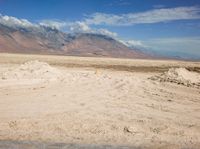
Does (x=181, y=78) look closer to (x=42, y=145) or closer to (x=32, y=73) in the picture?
(x=32, y=73)

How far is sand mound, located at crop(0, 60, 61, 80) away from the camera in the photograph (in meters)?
14.7

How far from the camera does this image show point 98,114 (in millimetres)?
9711

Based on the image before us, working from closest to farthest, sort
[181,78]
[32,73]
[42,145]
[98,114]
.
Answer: [42,145] → [98,114] → [181,78] → [32,73]

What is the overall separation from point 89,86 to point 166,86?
9.48 feet

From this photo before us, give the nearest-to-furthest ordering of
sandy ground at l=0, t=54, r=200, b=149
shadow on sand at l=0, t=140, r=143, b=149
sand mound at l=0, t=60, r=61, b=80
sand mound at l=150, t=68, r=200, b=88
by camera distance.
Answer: shadow on sand at l=0, t=140, r=143, b=149 → sandy ground at l=0, t=54, r=200, b=149 → sand mound at l=150, t=68, r=200, b=88 → sand mound at l=0, t=60, r=61, b=80

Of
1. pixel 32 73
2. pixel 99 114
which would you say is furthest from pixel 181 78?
pixel 32 73

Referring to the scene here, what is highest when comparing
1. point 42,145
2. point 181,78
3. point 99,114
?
point 181,78

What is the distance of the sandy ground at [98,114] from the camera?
26.1 feet

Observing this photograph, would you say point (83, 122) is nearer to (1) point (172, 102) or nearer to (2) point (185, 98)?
(1) point (172, 102)

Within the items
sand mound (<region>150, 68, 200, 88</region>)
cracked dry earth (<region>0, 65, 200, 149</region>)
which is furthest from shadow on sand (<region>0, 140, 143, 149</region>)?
sand mound (<region>150, 68, 200, 88</region>)

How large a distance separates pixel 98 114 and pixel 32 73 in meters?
6.21

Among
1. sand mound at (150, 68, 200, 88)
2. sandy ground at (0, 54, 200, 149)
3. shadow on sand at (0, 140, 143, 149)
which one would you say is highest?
sand mound at (150, 68, 200, 88)

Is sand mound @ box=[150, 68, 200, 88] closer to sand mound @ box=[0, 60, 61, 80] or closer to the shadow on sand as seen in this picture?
sand mound @ box=[0, 60, 61, 80]

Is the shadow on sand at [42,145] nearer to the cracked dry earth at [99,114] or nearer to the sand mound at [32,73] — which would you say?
the cracked dry earth at [99,114]
